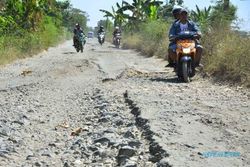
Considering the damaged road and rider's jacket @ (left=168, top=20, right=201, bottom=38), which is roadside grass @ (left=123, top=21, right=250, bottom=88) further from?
rider's jacket @ (left=168, top=20, right=201, bottom=38)

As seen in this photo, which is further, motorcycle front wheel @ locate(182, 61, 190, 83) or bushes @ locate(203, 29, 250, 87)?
motorcycle front wheel @ locate(182, 61, 190, 83)

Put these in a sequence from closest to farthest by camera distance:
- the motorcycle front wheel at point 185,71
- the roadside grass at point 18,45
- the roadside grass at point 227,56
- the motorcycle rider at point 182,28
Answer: the roadside grass at point 227,56 → the motorcycle front wheel at point 185,71 → the motorcycle rider at point 182,28 → the roadside grass at point 18,45

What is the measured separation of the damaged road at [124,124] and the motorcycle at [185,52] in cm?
29

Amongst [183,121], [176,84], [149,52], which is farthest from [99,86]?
[149,52]

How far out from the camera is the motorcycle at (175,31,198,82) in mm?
8945

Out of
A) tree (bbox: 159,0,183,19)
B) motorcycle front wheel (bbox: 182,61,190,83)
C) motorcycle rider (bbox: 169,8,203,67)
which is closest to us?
motorcycle front wheel (bbox: 182,61,190,83)

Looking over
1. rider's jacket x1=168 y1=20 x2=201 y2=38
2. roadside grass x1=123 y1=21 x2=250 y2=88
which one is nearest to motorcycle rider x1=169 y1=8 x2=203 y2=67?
rider's jacket x1=168 y1=20 x2=201 y2=38

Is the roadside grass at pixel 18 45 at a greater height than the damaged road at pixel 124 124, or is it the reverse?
the roadside grass at pixel 18 45

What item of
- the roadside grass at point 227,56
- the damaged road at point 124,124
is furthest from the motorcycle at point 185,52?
the roadside grass at point 227,56

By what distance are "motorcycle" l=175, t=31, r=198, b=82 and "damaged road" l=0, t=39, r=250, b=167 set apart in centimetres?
29

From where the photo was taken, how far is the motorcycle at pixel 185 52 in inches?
352

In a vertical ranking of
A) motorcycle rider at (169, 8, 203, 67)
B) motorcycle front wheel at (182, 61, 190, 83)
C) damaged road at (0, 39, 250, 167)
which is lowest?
damaged road at (0, 39, 250, 167)

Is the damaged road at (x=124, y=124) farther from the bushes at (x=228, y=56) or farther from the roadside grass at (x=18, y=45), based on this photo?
the roadside grass at (x=18, y=45)

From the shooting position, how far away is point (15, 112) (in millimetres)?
6152
